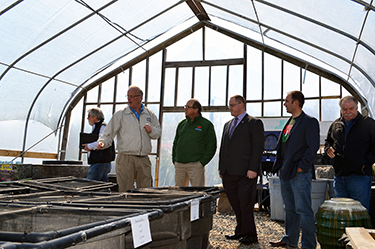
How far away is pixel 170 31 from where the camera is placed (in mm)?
9047

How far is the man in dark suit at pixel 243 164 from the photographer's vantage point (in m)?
3.18

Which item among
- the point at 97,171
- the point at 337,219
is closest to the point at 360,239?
the point at 337,219

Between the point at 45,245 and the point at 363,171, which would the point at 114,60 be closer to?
the point at 363,171

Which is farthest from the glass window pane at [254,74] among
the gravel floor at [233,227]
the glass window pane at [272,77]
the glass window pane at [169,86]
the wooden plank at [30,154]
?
the wooden plank at [30,154]

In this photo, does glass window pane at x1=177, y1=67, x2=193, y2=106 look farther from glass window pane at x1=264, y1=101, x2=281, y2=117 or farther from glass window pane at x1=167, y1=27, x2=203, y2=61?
glass window pane at x1=264, y1=101, x2=281, y2=117

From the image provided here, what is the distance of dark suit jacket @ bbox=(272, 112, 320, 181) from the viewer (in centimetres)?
282

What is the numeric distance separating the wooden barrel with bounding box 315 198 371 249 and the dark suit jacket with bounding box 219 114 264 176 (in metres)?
0.78

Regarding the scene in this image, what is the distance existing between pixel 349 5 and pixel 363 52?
1257 mm

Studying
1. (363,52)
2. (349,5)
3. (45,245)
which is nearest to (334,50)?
(363,52)

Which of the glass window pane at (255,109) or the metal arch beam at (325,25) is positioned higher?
the metal arch beam at (325,25)

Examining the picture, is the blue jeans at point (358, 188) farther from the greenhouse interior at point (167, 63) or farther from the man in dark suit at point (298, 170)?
the greenhouse interior at point (167, 63)

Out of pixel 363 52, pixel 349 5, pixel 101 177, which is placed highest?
pixel 349 5

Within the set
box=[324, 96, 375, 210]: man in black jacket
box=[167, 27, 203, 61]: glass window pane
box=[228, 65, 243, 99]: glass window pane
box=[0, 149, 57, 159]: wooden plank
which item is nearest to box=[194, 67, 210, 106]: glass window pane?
box=[167, 27, 203, 61]: glass window pane

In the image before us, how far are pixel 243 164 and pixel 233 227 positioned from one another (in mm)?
1520
